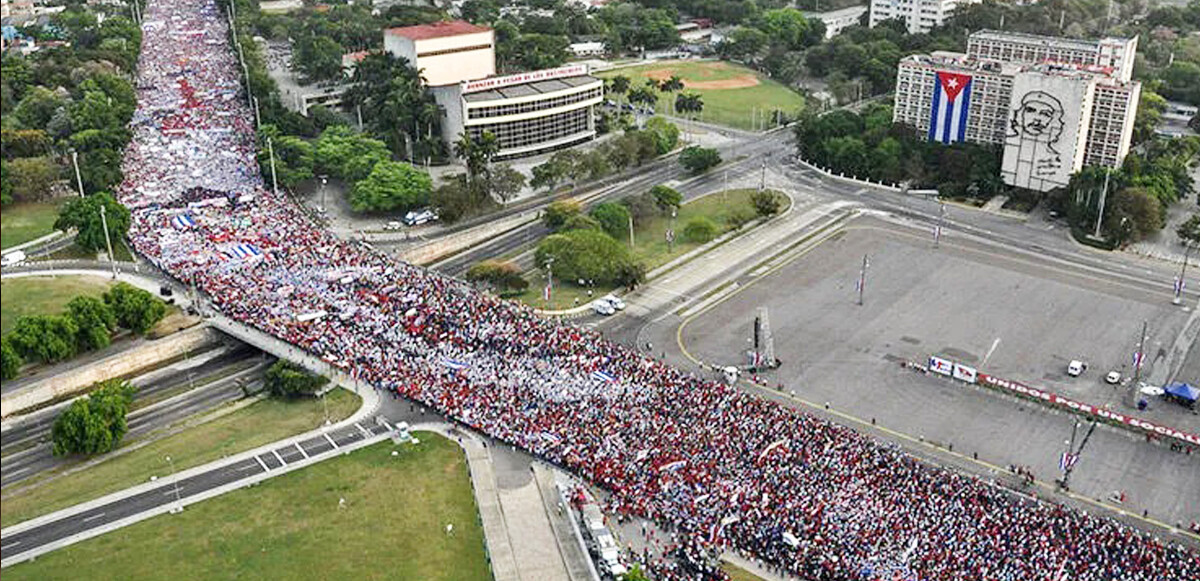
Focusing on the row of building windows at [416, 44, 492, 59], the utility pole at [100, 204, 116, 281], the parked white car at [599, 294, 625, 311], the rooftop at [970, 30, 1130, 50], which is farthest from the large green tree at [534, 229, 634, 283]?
the rooftop at [970, 30, 1130, 50]

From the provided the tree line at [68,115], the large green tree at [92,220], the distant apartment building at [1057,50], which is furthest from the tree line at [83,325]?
the distant apartment building at [1057,50]

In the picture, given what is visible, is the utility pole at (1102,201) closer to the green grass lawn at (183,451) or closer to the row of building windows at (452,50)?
the green grass lawn at (183,451)

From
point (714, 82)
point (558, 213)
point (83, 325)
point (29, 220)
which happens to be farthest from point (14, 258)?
point (714, 82)

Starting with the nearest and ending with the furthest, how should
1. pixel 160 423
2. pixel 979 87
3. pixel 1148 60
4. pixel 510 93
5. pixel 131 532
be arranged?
1. pixel 131 532
2. pixel 160 423
3. pixel 979 87
4. pixel 510 93
5. pixel 1148 60

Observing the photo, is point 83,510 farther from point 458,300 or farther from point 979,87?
point 979,87

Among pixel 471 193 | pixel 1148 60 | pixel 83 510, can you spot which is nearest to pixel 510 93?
pixel 471 193

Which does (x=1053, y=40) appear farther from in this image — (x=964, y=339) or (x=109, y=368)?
(x=109, y=368)
